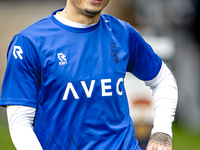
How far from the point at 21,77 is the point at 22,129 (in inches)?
11.6

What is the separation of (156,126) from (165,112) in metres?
0.12

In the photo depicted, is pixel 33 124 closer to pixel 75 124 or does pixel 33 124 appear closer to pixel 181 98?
pixel 75 124

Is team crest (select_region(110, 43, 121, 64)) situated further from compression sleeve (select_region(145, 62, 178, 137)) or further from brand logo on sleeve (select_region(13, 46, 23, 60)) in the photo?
brand logo on sleeve (select_region(13, 46, 23, 60))

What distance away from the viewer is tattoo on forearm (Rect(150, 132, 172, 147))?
238 centimetres

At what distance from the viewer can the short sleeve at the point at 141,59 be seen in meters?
2.58

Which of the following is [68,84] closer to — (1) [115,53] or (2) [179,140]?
(1) [115,53]

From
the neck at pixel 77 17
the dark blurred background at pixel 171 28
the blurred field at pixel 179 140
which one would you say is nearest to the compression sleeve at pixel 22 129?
the neck at pixel 77 17

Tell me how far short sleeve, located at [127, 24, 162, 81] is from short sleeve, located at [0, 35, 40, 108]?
80 centimetres

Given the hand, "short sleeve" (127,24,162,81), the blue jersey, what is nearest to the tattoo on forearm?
the hand

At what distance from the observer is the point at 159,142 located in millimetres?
2371

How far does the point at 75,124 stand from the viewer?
2.16 metres

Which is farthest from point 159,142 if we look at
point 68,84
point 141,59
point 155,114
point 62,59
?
point 62,59

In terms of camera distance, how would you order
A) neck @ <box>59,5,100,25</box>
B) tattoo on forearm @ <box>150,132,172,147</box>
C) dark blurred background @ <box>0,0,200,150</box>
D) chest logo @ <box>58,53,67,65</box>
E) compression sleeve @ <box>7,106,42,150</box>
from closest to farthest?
1. compression sleeve @ <box>7,106,42,150</box>
2. chest logo @ <box>58,53,67,65</box>
3. neck @ <box>59,5,100,25</box>
4. tattoo on forearm @ <box>150,132,172,147</box>
5. dark blurred background @ <box>0,0,200,150</box>

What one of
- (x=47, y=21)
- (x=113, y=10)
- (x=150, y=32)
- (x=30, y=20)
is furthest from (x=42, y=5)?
(x=47, y=21)
